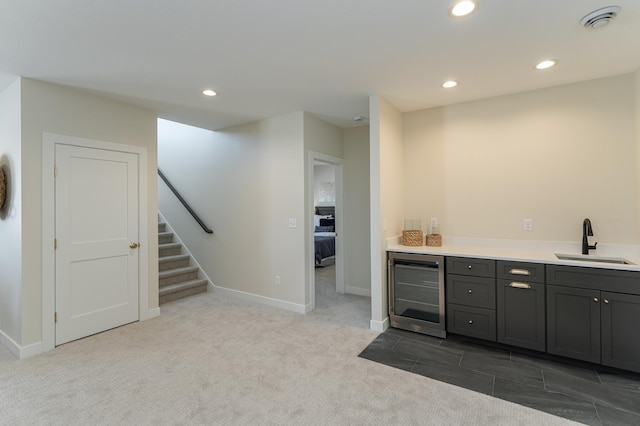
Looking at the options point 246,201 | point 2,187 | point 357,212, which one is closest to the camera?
point 2,187

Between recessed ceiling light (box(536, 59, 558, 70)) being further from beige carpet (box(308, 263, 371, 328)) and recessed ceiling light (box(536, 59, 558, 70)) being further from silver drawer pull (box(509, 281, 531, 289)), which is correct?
beige carpet (box(308, 263, 371, 328))

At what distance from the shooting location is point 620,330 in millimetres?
2404

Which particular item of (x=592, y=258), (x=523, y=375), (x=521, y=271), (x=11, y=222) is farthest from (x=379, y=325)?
(x=11, y=222)

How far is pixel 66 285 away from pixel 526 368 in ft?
14.2

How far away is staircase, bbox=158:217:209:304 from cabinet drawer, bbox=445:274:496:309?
12.0 ft

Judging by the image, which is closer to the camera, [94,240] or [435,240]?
[94,240]

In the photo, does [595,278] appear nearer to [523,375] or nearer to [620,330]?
[620,330]

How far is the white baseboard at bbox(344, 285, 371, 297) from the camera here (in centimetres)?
465

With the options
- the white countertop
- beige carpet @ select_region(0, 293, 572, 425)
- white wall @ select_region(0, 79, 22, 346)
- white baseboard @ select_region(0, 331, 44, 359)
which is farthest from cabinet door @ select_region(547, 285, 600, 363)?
white wall @ select_region(0, 79, 22, 346)

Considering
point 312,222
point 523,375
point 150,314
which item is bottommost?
point 523,375

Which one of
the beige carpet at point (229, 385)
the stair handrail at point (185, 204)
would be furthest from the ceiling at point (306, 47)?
the beige carpet at point (229, 385)

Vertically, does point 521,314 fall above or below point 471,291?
below

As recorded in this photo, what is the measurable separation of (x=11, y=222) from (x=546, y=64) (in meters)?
5.08

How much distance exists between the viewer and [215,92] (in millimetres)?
3252
